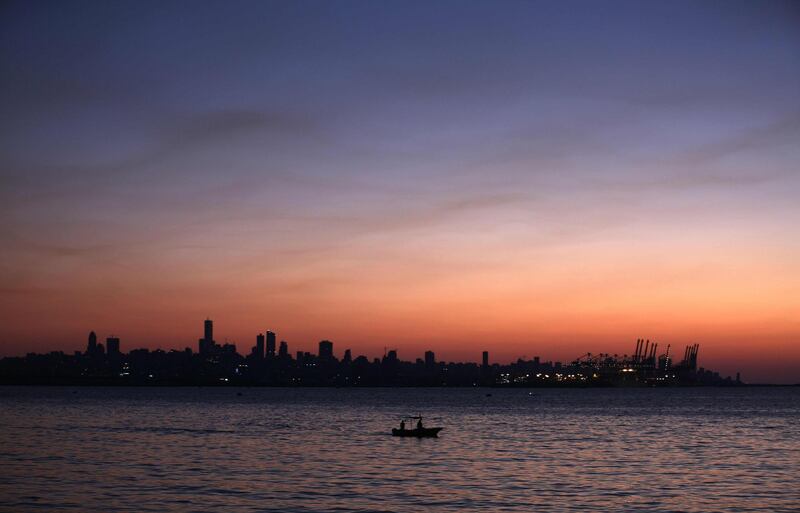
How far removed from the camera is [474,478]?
59.6m

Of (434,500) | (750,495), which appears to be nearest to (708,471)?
(750,495)

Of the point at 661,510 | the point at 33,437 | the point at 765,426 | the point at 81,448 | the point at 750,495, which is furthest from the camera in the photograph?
the point at 765,426

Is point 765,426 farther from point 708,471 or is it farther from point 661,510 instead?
point 661,510

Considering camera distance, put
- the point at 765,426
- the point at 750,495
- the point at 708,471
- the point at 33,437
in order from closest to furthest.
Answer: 1. the point at 750,495
2. the point at 708,471
3. the point at 33,437
4. the point at 765,426

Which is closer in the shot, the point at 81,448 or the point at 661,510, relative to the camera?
the point at 661,510

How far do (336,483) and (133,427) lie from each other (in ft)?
212

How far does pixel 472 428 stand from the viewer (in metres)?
118

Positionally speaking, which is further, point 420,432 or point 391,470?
point 420,432

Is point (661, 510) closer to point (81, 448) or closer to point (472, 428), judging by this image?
point (81, 448)

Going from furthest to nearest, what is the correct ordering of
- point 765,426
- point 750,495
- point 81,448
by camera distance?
point 765,426, point 81,448, point 750,495

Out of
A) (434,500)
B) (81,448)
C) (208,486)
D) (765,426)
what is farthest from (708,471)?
(765,426)

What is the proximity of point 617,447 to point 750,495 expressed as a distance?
108 feet

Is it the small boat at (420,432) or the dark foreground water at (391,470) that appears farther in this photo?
the small boat at (420,432)

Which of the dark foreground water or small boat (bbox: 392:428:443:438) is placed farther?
small boat (bbox: 392:428:443:438)
